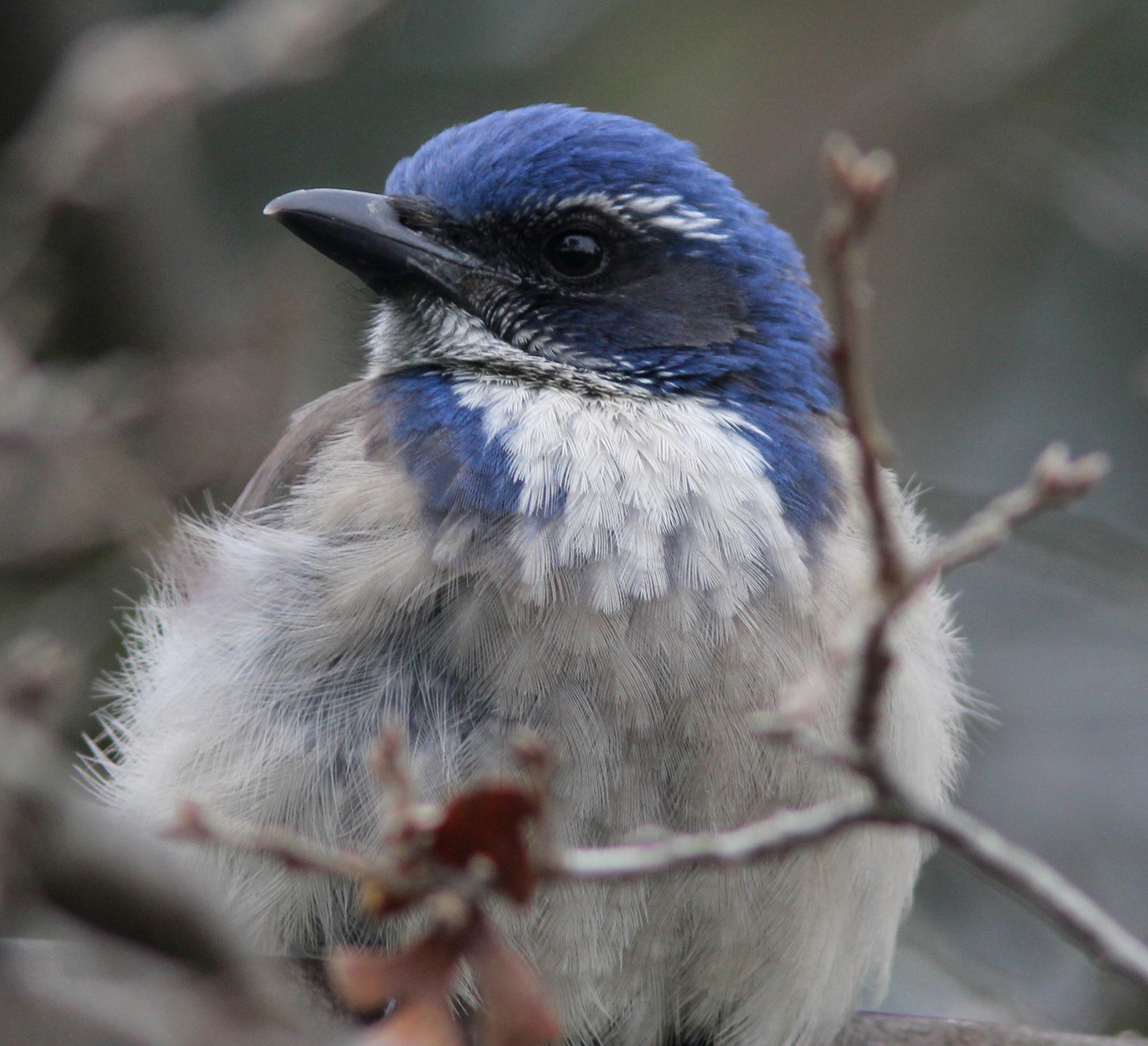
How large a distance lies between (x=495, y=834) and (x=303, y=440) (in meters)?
2.81

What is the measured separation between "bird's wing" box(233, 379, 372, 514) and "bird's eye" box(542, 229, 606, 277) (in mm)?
688

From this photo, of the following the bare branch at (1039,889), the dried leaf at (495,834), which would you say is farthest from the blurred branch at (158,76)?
the bare branch at (1039,889)

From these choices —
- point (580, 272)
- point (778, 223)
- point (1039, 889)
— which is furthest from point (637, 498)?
point (778, 223)

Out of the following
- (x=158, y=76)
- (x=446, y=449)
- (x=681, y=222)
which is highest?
(x=158, y=76)

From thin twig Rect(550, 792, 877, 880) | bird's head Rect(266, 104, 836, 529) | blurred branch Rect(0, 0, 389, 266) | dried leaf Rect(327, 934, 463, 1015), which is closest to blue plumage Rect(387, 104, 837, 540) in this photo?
bird's head Rect(266, 104, 836, 529)

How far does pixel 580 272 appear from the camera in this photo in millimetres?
5082

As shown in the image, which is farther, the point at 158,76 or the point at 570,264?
the point at 158,76

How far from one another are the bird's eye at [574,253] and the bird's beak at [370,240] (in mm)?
233

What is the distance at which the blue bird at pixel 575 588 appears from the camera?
13.6ft

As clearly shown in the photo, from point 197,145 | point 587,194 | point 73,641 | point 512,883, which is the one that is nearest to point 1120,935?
point 512,883

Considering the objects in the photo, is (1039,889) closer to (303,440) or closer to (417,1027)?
(417,1027)

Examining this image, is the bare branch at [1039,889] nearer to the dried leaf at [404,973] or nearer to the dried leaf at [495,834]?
the dried leaf at [495,834]

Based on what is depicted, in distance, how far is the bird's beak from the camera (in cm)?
483

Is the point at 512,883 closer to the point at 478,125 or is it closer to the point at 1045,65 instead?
the point at 478,125
